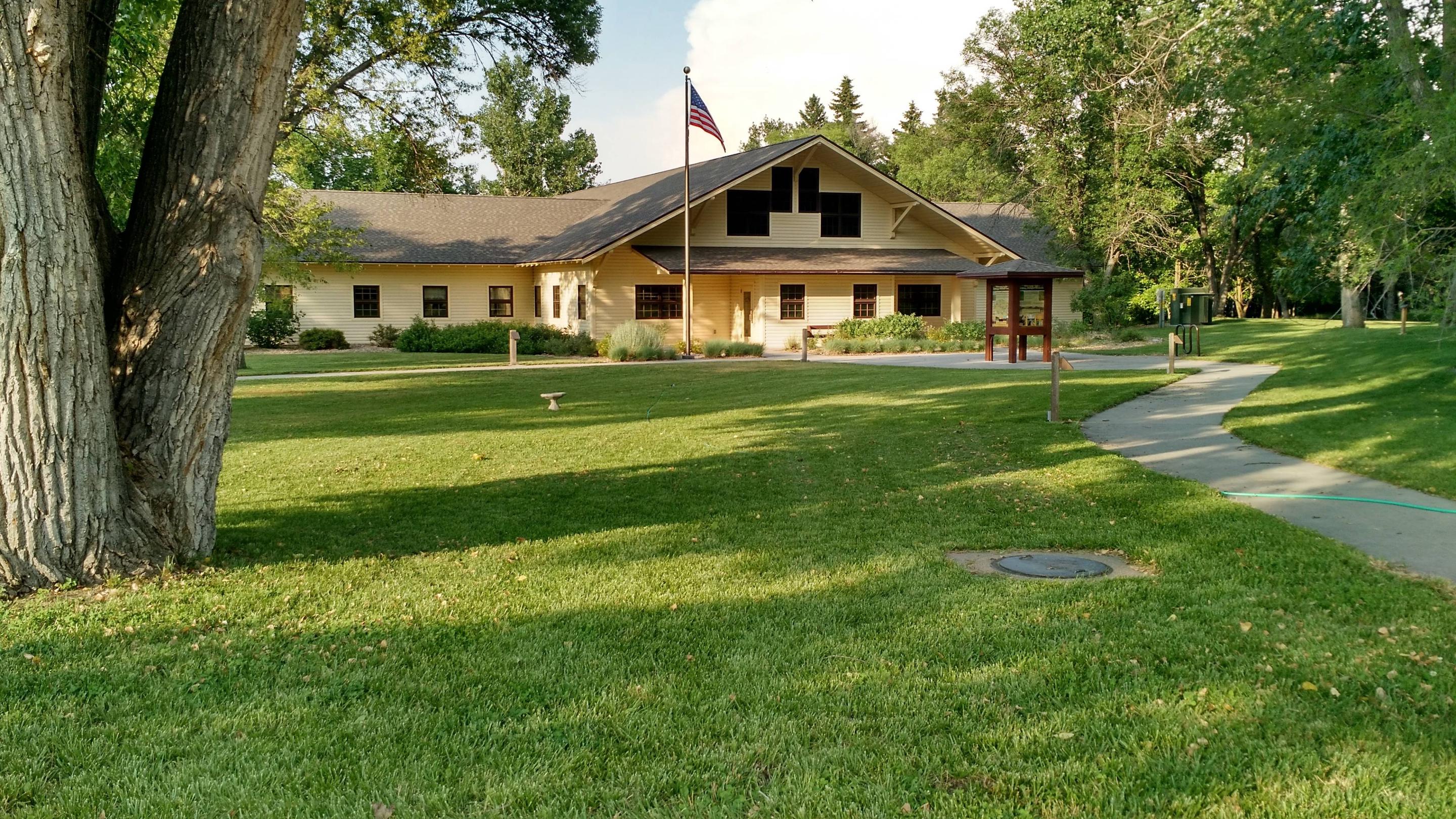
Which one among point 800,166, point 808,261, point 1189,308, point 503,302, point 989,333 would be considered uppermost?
point 800,166

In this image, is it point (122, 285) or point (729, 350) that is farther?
point (729, 350)

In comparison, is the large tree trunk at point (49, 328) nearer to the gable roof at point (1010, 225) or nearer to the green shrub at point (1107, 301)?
the green shrub at point (1107, 301)

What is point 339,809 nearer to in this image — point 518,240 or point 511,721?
point 511,721

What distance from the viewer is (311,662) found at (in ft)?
16.4

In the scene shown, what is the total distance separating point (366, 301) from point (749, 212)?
13252 mm

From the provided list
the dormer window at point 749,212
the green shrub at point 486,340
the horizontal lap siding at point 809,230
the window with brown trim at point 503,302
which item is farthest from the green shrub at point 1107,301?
the window with brown trim at point 503,302

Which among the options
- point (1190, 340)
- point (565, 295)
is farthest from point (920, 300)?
point (565, 295)

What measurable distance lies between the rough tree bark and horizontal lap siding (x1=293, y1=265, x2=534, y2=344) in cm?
2965

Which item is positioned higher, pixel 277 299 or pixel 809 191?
pixel 809 191

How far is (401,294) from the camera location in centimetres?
3731

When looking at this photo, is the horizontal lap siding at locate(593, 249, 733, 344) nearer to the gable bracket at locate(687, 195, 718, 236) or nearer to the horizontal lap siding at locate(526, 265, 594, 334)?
the horizontal lap siding at locate(526, 265, 594, 334)

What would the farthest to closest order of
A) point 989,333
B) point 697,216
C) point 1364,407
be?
point 697,216 → point 989,333 → point 1364,407

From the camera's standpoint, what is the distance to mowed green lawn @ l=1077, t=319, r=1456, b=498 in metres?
10.3

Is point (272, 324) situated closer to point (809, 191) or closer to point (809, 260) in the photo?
point (809, 260)
